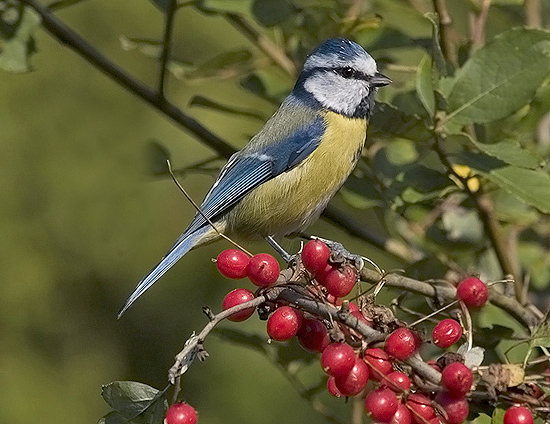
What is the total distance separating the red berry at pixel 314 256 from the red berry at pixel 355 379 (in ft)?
0.50

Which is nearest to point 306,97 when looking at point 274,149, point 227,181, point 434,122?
point 274,149

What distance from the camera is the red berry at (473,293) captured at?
1392mm

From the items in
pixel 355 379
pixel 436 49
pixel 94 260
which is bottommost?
pixel 94 260

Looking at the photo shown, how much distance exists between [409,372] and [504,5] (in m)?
1.21

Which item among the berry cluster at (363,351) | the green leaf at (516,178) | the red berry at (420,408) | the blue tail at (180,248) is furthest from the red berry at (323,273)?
the blue tail at (180,248)

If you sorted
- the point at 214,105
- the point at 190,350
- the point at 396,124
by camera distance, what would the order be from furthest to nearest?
1. the point at 214,105
2. the point at 396,124
3. the point at 190,350

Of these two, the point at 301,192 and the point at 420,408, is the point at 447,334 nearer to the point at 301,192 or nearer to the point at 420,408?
the point at 420,408

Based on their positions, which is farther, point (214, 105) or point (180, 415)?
point (214, 105)

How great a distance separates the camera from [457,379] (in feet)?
3.84

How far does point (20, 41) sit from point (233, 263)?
864mm

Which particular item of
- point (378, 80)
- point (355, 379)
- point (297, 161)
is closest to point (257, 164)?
point (297, 161)

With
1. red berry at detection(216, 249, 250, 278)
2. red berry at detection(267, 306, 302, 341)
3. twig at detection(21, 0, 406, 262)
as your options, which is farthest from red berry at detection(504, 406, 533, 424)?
twig at detection(21, 0, 406, 262)

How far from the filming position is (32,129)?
10.1 ft

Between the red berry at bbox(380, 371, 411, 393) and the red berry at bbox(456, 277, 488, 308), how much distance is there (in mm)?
216
